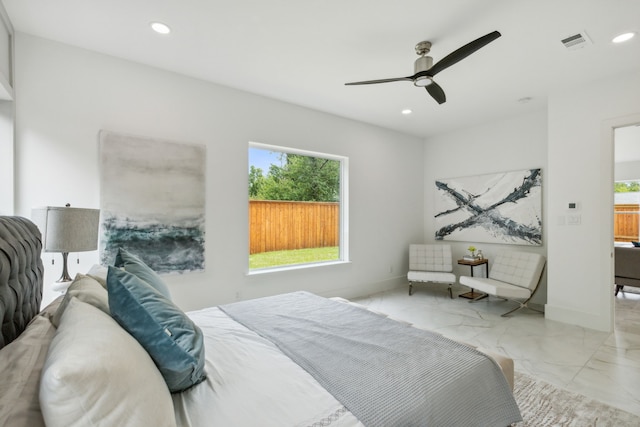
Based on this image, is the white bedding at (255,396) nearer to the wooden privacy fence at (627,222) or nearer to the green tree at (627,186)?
the wooden privacy fence at (627,222)

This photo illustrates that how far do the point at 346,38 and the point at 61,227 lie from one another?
2545 millimetres

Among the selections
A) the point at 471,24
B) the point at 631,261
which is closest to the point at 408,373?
the point at 471,24

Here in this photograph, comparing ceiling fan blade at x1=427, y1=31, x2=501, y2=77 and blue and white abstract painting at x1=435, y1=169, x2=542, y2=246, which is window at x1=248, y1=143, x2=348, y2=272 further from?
ceiling fan blade at x1=427, y1=31, x2=501, y2=77

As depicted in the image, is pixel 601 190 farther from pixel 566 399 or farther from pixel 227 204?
pixel 227 204

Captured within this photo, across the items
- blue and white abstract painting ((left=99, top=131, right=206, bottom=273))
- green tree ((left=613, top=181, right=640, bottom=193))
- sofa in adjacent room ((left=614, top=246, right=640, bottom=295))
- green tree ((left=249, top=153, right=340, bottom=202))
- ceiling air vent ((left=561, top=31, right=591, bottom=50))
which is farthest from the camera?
green tree ((left=613, top=181, right=640, bottom=193))

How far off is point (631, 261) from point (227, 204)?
598cm

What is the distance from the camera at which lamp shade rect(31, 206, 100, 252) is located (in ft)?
6.49

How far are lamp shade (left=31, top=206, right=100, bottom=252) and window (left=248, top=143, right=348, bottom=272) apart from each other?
1.93 m

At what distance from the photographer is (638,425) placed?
1.86 meters

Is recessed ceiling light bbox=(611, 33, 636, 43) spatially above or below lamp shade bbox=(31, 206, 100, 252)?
above

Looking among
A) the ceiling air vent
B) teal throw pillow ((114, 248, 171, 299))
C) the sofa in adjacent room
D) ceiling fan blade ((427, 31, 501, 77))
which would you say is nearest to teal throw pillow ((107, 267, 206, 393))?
teal throw pillow ((114, 248, 171, 299))

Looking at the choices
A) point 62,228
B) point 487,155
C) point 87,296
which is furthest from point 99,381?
point 487,155

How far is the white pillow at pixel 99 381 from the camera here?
0.67 metres

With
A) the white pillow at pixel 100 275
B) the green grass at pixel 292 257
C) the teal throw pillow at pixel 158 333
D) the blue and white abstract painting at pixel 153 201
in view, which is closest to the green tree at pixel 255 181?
the blue and white abstract painting at pixel 153 201
